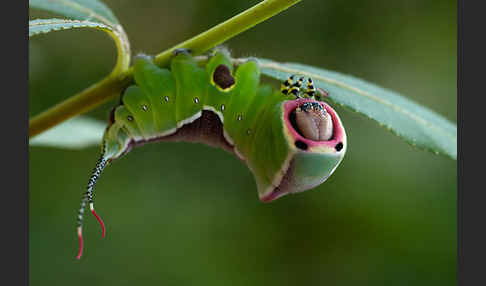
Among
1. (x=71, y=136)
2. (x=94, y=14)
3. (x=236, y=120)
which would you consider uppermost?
(x=94, y=14)

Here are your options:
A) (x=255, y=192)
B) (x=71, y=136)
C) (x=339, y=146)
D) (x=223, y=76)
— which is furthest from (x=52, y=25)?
(x=255, y=192)

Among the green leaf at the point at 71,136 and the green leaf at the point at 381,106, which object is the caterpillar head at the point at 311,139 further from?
the green leaf at the point at 71,136

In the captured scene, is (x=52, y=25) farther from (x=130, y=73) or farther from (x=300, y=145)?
(x=300, y=145)

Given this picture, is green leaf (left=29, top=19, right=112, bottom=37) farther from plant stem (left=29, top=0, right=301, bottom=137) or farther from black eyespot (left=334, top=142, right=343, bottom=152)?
black eyespot (left=334, top=142, right=343, bottom=152)

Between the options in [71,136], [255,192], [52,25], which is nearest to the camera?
[52,25]

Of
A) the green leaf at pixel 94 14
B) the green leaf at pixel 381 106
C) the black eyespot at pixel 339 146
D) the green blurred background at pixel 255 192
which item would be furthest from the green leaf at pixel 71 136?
the green blurred background at pixel 255 192

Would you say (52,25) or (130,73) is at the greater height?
(52,25)

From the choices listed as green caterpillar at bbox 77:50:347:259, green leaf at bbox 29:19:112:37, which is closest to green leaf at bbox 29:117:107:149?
green caterpillar at bbox 77:50:347:259
